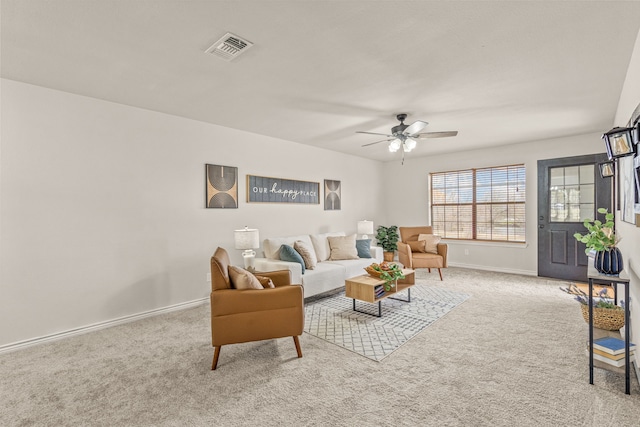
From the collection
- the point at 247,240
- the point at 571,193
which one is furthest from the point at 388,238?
the point at 247,240

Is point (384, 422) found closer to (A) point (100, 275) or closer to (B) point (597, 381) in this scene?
(B) point (597, 381)

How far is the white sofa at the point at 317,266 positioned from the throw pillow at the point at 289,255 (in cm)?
7

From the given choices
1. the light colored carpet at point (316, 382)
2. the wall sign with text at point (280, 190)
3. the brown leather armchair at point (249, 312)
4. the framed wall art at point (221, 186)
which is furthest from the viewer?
the wall sign with text at point (280, 190)

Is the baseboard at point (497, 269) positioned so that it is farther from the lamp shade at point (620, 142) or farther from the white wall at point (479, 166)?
the lamp shade at point (620, 142)

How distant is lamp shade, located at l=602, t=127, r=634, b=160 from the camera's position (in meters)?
2.08

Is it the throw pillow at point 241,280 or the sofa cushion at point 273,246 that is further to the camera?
the sofa cushion at point 273,246

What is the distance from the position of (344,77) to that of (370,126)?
5.56ft

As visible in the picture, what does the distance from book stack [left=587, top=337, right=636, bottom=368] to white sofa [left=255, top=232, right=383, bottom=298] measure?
2.80 meters

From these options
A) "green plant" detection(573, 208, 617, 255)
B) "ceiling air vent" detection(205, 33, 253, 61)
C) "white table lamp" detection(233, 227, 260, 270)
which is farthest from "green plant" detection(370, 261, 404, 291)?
"ceiling air vent" detection(205, 33, 253, 61)

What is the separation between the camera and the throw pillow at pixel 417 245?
18.7ft

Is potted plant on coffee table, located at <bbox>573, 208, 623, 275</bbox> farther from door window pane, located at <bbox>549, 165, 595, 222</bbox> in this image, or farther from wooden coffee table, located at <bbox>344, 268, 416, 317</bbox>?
door window pane, located at <bbox>549, 165, 595, 222</bbox>

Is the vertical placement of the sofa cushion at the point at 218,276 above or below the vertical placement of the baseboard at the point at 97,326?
above

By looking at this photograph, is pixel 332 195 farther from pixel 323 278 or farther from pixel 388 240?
pixel 323 278

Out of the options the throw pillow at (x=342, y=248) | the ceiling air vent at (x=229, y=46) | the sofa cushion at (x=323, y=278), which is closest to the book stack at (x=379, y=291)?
the sofa cushion at (x=323, y=278)
